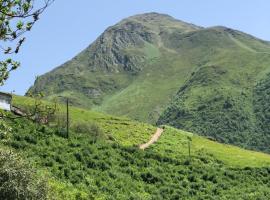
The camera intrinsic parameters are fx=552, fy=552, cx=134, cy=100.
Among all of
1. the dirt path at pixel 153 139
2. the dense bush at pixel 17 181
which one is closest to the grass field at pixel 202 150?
the dirt path at pixel 153 139

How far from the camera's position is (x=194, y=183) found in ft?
Answer: 229

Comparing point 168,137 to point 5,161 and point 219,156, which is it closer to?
point 219,156

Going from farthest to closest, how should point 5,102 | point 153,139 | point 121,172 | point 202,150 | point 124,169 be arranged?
point 153,139 → point 202,150 → point 5,102 → point 124,169 → point 121,172

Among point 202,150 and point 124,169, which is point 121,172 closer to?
point 124,169

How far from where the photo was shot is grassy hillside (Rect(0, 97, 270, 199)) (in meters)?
55.8

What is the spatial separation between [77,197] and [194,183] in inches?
1024

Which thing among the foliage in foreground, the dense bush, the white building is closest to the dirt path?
the foliage in foreground

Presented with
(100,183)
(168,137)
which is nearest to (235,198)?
(100,183)

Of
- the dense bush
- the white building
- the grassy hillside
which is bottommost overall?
the grassy hillside

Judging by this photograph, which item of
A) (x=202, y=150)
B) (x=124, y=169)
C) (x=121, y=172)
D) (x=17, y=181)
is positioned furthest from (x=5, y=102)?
(x=17, y=181)

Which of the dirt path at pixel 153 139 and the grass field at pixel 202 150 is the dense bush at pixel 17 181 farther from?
the dirt path at pixel 153 139

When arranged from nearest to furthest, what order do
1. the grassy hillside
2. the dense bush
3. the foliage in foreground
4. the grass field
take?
the dense bush < the grassy hillside < the foliage in foreground < the grass field

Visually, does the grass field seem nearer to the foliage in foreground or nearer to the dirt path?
the dirt path

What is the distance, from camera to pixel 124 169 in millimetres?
68000
